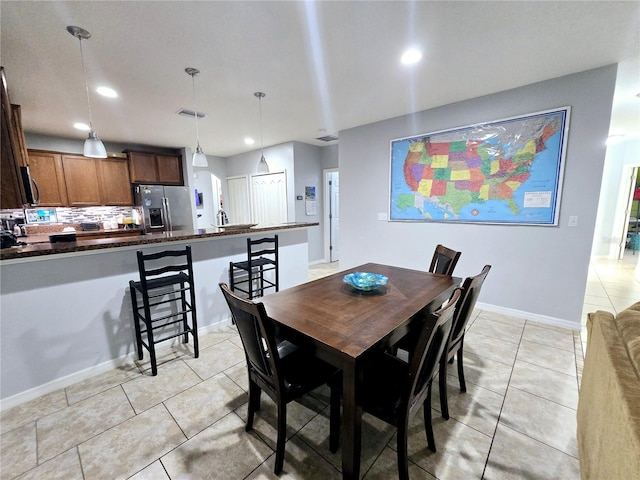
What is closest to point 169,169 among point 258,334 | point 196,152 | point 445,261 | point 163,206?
point 163,206

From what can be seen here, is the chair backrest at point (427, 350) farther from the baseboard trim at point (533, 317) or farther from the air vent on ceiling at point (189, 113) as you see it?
the air vent on ceiling at point (189, 113)

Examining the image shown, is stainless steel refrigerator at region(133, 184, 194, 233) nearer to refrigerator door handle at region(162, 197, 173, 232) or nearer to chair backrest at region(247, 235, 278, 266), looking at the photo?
refrigerator door handle at region(162, 197, 173, 232)

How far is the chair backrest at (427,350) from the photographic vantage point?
1.06 m

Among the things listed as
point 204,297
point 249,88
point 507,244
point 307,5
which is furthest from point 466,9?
point 204,297

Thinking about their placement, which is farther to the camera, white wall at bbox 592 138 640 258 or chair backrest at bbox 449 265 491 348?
white wall at bbox 592 138 640 258

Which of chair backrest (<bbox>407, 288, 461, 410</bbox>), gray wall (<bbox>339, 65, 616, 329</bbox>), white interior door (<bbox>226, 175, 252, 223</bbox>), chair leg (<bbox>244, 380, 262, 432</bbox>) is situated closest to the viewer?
chair backrest (<bbox>407, 288, 461, 410</bbox>)

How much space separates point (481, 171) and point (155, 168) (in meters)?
5.50

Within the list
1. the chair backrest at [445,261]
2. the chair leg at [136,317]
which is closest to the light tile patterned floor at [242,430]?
the chair leg at [136,317]

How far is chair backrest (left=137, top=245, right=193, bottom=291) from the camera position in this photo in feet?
6.50

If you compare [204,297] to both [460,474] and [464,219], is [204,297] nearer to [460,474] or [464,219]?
[460,474]

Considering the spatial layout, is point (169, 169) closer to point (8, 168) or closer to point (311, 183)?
point (311, 183)

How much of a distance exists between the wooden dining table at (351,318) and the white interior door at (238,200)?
4.72 m

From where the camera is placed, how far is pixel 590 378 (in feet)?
4.24

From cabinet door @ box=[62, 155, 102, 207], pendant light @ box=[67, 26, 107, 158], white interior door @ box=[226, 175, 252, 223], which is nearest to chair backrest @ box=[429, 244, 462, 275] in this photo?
pendant light @ box=[67, 26, 107, 158]
